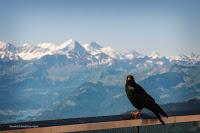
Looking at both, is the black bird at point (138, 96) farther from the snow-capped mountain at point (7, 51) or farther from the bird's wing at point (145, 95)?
the snow-capped mountain at point (7, 51)

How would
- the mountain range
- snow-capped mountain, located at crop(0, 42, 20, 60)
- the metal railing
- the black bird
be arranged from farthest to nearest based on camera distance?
the mountain range, snow-capped mountain, located at crop(0, 42, 20, 60), the black bird, the metal railing

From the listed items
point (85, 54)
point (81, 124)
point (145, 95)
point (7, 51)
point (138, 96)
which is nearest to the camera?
point (81, 124)

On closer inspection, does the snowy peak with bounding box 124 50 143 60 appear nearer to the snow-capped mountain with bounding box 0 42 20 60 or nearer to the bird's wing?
the snow-capped mountain with bounding box 0 42 20 60

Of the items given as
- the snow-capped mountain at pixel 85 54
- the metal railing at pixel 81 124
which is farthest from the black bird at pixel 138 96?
the snow-capped mountain at pixel 85 54

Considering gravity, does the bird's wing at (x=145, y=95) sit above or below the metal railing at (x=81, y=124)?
above

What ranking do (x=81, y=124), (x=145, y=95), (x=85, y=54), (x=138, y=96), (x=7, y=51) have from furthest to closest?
(x=85, y=54)
(x=7, y=51)
(x=138, y=96)
(x=145, y=95)
(x=81, y=124)

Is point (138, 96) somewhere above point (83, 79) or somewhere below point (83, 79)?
above

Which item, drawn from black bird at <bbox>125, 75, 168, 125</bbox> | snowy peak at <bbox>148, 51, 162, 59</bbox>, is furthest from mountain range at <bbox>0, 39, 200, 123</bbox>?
black bird at <bbox>125, 75, 168, 125</bbox>

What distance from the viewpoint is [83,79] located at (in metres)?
200

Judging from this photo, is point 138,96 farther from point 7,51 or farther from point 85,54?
point 85,54

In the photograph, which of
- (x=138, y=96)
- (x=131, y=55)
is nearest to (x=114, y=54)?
(x=131, y=55)

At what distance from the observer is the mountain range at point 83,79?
584ft

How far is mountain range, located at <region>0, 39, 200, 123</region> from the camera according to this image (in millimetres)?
178125

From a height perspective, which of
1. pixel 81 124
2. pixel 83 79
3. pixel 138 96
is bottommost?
pixel 83 79
